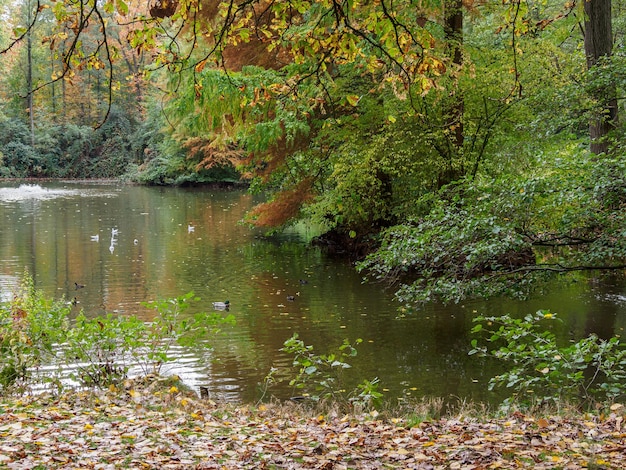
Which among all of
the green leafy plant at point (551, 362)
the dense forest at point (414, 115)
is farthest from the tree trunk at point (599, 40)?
the green leafy plant at point (551, 362)

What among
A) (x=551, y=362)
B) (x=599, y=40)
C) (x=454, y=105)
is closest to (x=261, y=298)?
(x=454, y=105)

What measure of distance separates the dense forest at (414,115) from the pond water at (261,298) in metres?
0.85

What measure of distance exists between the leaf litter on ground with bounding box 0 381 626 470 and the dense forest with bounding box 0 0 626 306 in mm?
2101

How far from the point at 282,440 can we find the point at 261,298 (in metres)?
7.85

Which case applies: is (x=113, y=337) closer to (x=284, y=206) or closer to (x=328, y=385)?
(x=328, y=385)

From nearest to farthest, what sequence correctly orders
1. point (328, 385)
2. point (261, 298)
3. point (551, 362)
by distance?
1. point (551, 362)
2. point (328, 385)
3. point (261, 298)

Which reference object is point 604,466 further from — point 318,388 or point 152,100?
point 152,100

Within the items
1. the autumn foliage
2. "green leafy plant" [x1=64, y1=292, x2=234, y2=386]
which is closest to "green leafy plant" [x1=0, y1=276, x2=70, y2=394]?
"green leafy plant" [x1=64, y1=292, x2=234, y2=386]

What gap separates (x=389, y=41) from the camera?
4.41m

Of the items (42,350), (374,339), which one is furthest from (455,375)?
(42,350)

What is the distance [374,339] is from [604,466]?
5.92 metres

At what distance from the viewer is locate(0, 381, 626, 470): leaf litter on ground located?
→ 13.4 ft

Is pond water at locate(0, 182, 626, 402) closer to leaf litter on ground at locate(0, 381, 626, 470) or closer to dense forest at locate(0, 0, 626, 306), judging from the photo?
dense forest at locate(0, 0, 626, 306)

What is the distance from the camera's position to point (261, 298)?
12.6 metres
